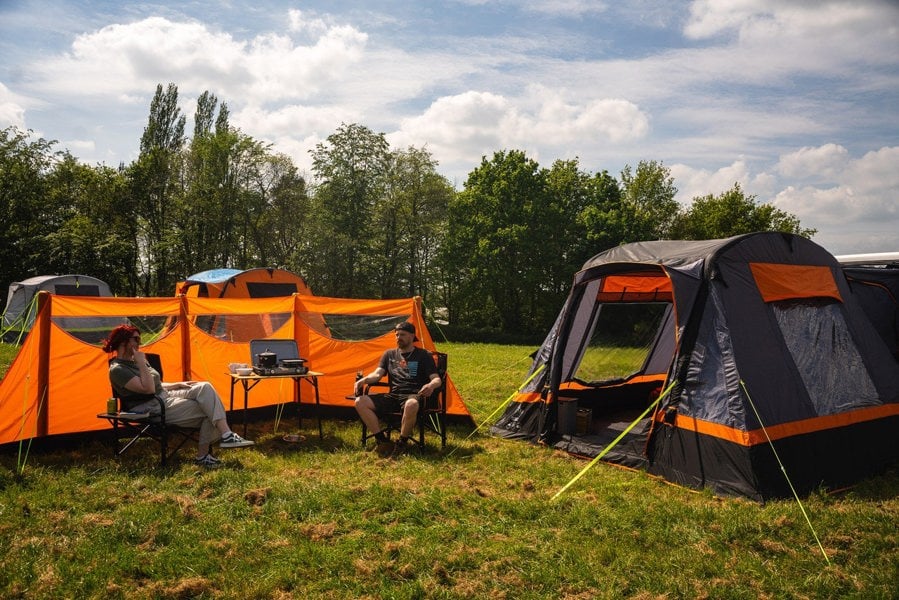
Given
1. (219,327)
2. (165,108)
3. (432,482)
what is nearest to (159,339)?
(219,327)

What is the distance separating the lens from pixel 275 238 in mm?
27922

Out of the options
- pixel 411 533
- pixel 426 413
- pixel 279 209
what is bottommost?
pixel 411 533

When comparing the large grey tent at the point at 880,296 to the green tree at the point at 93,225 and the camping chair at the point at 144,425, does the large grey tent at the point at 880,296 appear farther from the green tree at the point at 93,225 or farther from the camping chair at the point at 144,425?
the green tree at the point at 93,225

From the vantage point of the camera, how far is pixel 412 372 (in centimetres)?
619

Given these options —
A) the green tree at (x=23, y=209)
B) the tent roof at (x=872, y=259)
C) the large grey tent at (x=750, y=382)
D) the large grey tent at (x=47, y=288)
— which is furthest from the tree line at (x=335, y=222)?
the large grey tent at (x=750, y=382)

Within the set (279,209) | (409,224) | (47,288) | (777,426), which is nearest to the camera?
Result: (777,426)

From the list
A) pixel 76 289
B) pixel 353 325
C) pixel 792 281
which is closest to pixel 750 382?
pixel 792 281

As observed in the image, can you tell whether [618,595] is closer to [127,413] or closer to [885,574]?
[885,574]

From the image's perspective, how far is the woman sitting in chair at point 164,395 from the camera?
17.1ft

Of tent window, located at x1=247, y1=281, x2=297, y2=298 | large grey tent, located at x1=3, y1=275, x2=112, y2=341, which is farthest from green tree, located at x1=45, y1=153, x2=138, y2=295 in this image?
tent window, located at x1=247, y1=281, x2=297, y2=298

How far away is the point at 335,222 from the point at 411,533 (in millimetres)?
20620

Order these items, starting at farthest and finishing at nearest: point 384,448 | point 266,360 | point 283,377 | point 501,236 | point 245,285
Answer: point 501,236 < point 245,285 < point 283,377 < point 266,360 < point 384,448

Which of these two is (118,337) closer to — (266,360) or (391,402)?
(266,360)

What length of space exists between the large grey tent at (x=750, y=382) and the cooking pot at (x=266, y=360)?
8.12 feet
